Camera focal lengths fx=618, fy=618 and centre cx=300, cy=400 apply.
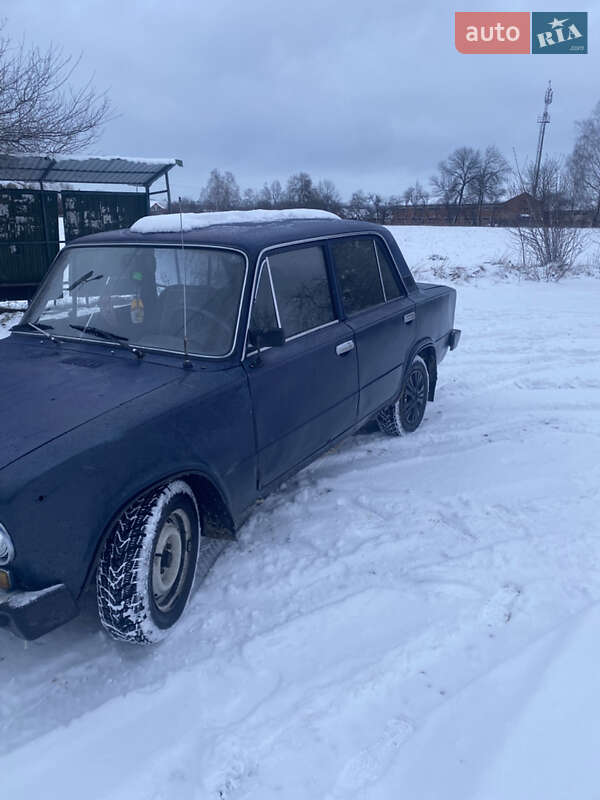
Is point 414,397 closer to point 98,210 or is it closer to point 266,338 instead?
point 266,338

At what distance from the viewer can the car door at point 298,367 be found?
3.36 meters

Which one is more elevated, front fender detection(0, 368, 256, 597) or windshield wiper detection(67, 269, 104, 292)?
windshield wiper detection(67, 269, 104, 292)

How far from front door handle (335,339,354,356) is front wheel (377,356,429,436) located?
1136mm

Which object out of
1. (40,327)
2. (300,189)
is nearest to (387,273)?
(40,327)

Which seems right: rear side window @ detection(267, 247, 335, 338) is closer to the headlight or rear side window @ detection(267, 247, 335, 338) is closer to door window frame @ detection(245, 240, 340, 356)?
door window frame @ detection(245, 240, 340, 356)

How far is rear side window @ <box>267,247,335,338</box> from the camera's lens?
11.9 ft

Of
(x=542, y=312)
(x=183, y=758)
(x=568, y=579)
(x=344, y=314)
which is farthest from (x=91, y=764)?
(x=542, y=312)

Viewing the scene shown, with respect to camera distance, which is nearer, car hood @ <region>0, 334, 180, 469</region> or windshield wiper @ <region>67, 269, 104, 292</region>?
car hood @ <region>0, 334, 180, 469</region>

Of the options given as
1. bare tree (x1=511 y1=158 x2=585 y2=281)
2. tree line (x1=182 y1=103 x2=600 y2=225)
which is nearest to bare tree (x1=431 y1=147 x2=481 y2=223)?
tree line (x1=182 y1=103 x2=600 y2=225)

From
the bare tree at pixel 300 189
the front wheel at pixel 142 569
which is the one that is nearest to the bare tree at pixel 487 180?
the bare tree at pixel 300 189

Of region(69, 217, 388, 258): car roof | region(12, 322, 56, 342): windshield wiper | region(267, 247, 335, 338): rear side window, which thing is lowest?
region(12, 322, 56, 342): windshield wiper

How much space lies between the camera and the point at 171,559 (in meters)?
2.97

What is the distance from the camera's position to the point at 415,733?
2.35 m

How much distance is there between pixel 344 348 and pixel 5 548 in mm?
2365
